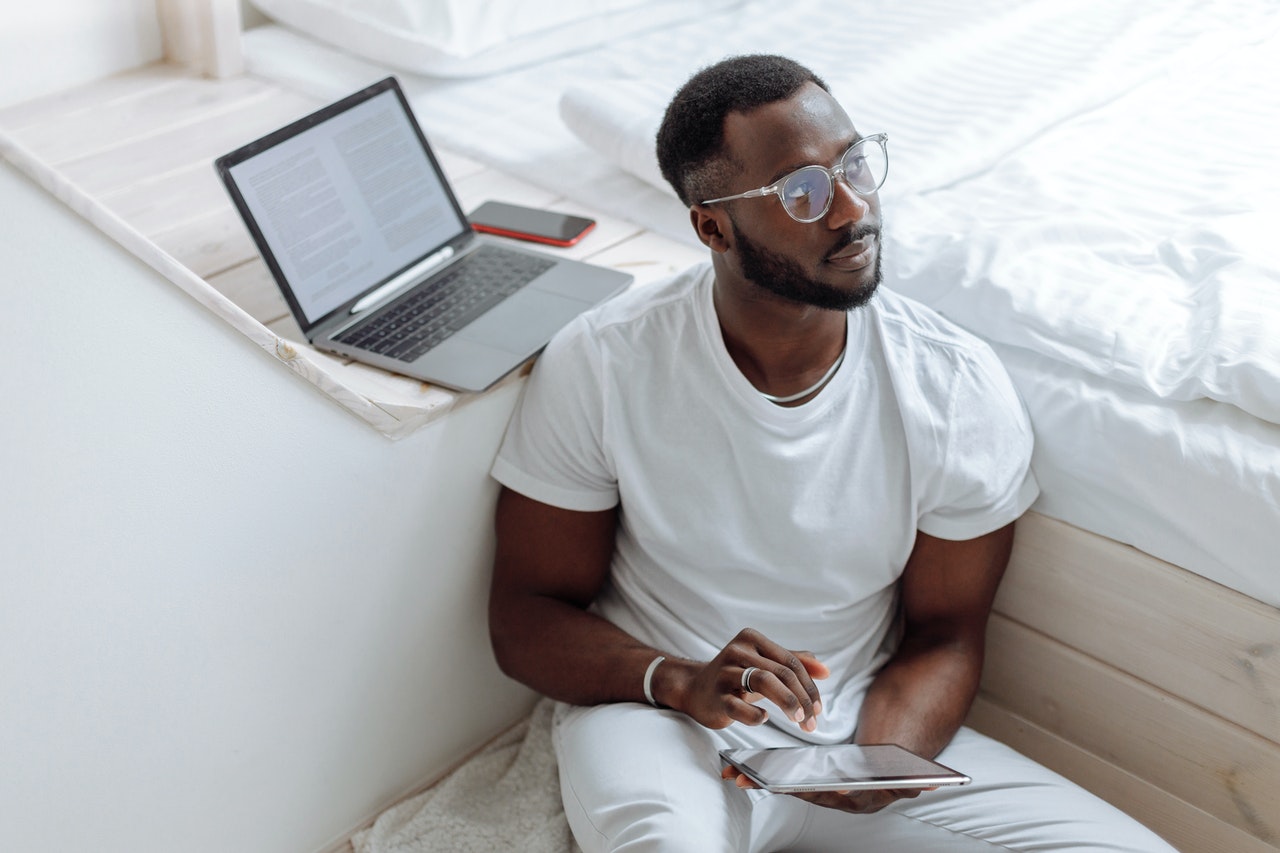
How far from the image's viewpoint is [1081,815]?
112 cm

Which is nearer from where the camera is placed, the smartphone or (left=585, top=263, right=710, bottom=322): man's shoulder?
(left=585, top=263, right=710, bottom=322): man's shoulder

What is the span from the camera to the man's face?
109cm

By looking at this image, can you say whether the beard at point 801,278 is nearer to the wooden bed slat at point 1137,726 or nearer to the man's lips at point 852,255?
the man's lips at point 852,255

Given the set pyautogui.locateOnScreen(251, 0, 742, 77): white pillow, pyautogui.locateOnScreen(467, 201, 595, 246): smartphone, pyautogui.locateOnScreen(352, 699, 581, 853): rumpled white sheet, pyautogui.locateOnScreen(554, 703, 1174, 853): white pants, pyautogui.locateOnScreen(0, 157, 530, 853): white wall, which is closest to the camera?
pyautogui.locateOnScreen(0, 157, 530, 853): white wall

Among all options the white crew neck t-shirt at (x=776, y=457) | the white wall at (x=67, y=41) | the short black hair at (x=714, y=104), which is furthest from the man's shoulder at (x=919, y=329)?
the white wall at (x=67, y=41)

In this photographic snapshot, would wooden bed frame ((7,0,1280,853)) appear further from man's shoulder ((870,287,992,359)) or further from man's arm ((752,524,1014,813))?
man's shoulder ((870,287,992,359))

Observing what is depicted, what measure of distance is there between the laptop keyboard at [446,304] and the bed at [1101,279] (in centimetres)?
Result: 22

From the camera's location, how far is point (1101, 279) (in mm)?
1266

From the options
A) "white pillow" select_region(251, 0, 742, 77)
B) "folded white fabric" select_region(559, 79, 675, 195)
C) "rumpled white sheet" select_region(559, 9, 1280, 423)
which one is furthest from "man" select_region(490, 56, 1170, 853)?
"white pillow" select_region(251, 0, 742, 77)

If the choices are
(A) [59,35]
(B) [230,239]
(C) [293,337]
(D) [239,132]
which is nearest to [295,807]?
(C) [293,337]

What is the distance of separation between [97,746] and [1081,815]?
0.86 m

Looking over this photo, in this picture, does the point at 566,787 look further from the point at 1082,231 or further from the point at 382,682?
the point at 1082,231

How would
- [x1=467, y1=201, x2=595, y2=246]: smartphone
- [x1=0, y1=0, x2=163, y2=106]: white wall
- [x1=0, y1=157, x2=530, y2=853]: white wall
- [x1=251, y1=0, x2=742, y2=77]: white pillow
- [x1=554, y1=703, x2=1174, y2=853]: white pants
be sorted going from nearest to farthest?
[x1=0, y1=157, x2=530, y2=853]: white wall, [x1=554, y1=703, x2=1174, y2=853]: white pants, [x1=467, y1=201, x2=595, y2=246]: smartphone, [x1=0, y1=0, x2=163, y2=106]: white wall, [x1=251, y1=0, x2=742, y2=77]: white pillow

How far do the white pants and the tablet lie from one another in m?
0.04
